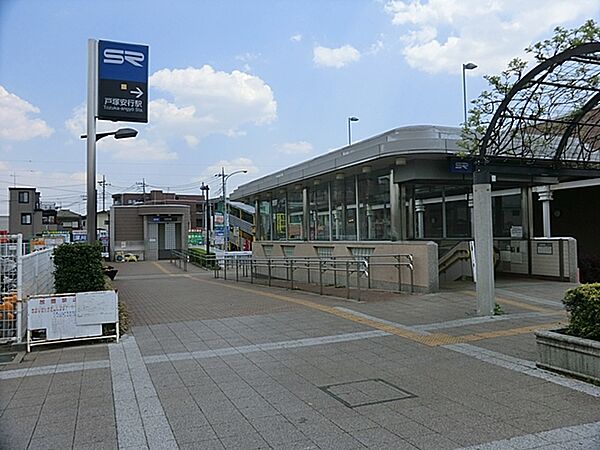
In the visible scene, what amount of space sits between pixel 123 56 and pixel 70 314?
22.2 ft

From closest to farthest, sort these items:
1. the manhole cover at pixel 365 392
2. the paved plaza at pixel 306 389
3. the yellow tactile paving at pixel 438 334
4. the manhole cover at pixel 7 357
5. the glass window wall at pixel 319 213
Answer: the paved plaza at pixel 306 389
the manhole cover at pixel 365 392
the manhole cover at pixel 7 357
the yellow tactile paving at pixel 438 334
the glass window wall at pixel 319 213

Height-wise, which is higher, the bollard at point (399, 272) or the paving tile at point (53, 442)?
the bollard at point (399, 272)

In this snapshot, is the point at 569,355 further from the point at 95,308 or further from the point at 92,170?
the point at 92,170

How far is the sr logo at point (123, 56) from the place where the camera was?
1240cm

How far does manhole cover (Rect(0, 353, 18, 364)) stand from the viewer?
737 cm

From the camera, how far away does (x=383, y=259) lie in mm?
14633

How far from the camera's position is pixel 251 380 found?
243 inches

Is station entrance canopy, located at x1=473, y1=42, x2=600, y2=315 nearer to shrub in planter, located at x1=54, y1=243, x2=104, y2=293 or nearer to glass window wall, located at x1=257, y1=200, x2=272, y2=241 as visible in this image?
shrub in planter, located at x1=54, y1=243, x2=104, y2=293

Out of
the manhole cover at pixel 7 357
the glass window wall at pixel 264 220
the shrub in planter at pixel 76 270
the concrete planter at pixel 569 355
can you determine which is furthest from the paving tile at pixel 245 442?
the glass window wall at pixel 264 220

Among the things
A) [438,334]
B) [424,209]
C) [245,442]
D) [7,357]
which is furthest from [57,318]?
[424,209]

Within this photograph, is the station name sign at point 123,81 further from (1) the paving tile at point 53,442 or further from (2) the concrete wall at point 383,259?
(1) the paving tile at point 53,442

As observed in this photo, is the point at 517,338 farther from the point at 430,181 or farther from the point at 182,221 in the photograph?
the point at 182,221

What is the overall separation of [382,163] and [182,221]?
35.7 m

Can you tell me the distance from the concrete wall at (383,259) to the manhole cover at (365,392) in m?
7.03
